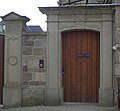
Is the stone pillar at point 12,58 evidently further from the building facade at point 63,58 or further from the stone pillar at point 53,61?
the stone pillar at point 53,61

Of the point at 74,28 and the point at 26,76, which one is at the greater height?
the point at 74,28

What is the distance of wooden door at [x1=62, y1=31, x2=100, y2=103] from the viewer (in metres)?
10.1

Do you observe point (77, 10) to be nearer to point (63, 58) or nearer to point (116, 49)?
point (63, 58)

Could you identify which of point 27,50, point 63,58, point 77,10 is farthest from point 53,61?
point 77,10

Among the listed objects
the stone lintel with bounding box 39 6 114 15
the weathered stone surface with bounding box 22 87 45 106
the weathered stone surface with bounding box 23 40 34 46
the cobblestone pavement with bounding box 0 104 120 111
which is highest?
the stone lintel with bounding box 39 6 114 15

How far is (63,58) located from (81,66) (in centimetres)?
66

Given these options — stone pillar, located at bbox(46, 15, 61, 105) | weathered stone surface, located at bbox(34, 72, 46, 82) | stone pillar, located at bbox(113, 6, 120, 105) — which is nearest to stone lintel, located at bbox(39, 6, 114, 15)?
stone pillar, located at bbox(46, 15, 61, 105)

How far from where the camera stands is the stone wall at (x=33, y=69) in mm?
9938

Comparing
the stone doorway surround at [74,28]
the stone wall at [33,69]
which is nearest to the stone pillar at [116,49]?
the stone doorway surround at [74,28]

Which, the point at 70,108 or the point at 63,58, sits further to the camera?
the point at 63,58

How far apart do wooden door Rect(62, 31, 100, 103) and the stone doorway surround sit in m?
0.34

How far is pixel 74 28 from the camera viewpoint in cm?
988

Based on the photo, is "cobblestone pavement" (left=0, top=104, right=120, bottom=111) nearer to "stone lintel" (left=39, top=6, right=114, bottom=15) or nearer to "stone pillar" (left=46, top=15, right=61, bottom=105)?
"stone pillar" (left=46, top=15, right=61, bottom=105)

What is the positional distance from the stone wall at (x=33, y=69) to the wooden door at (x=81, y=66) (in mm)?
776
